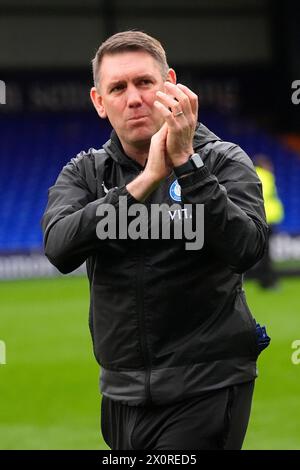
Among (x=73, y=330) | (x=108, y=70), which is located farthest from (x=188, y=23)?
(x=108, y=70)

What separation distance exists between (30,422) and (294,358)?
3.18 metres

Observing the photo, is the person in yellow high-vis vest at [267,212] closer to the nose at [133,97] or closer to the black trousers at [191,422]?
the black trousers at [191,422]

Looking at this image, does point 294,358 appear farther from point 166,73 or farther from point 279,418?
point 166,73

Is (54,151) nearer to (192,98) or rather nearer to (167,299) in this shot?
(167,299)

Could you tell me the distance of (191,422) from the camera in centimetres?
366

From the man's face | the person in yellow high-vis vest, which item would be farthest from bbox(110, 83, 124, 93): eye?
the person in yellow high-vis vest

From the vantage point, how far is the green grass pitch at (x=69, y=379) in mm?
7852

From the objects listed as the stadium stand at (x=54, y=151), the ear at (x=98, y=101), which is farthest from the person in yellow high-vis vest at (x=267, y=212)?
the ear at (x=98, y=101)

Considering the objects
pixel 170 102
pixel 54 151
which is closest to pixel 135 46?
pixel 170 102

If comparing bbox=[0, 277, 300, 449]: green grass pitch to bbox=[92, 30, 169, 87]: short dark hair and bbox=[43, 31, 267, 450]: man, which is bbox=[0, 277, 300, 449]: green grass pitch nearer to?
bbox=[43, 31, 267, 450]: man

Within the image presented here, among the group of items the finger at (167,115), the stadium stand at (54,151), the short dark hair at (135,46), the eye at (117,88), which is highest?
the stadium stand at (54,151)

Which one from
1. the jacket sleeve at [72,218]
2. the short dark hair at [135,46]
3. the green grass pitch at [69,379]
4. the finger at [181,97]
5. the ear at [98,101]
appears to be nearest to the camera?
the finger at [181,97]

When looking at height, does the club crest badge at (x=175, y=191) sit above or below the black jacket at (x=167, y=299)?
above

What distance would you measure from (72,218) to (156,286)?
1.22 ft
